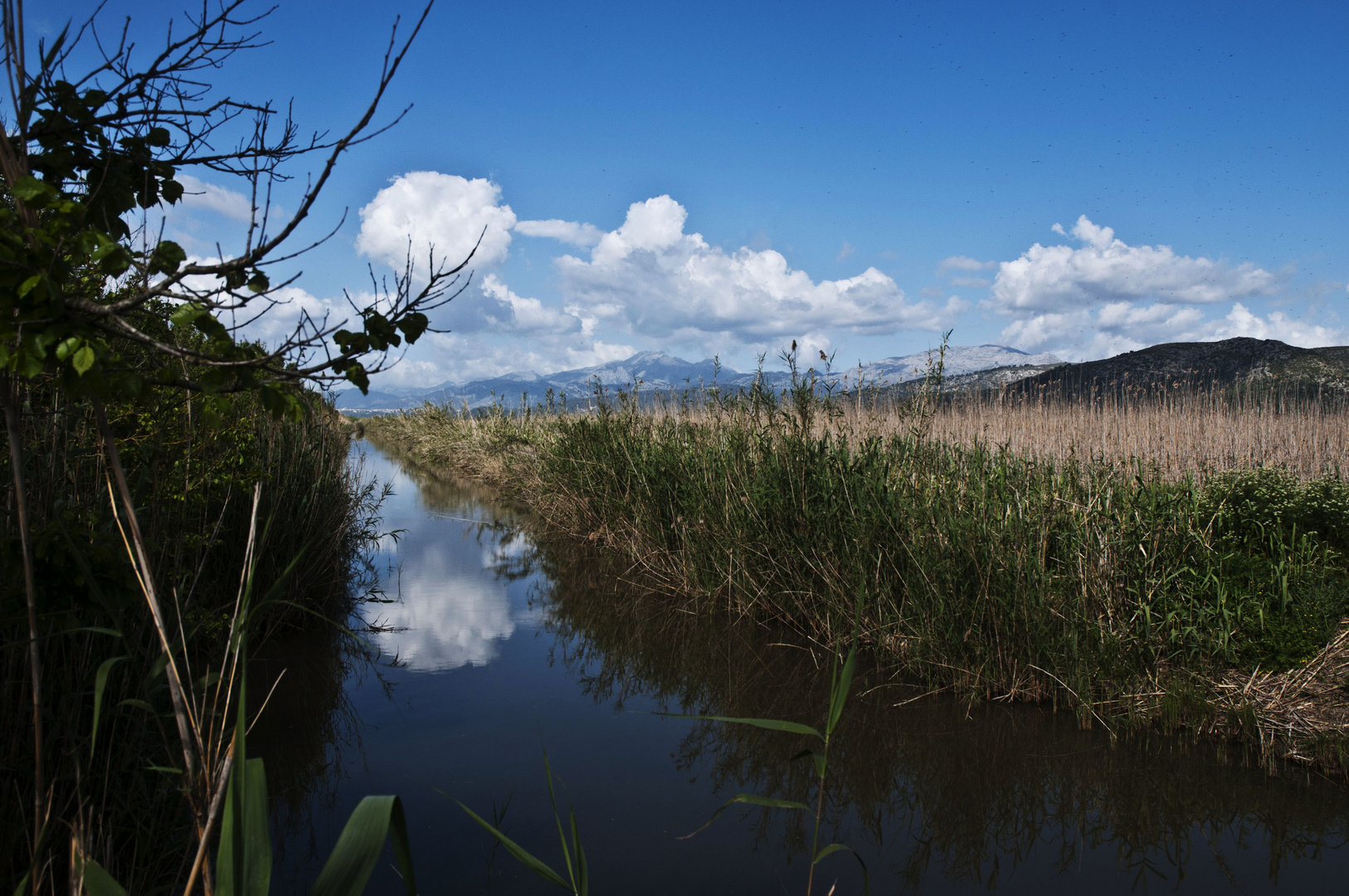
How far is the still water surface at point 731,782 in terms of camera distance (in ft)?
9.23

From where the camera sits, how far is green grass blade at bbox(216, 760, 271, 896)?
1320 mm

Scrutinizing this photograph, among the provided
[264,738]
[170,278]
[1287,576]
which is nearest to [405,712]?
[264,738]

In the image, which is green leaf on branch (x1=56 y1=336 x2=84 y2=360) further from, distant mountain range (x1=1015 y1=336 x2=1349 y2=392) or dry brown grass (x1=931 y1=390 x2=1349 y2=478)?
distant mountain range (x1=1015 y1=336 x2=1349 y2=392)

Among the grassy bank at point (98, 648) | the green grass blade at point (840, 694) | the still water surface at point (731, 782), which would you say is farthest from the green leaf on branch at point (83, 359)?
the still water surface at point (731, 782)

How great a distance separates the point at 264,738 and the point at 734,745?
2.52 metres

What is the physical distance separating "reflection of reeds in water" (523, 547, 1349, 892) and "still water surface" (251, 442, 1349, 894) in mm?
11

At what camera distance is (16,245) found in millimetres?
1325

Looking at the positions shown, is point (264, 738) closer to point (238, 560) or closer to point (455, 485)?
point (238, 560)

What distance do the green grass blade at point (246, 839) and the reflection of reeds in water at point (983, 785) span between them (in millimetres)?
2208

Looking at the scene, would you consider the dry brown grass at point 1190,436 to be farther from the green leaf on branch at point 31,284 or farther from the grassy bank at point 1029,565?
the green leaf on branch at point 31,284

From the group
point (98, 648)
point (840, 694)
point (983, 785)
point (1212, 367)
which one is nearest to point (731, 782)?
point (983, 785)

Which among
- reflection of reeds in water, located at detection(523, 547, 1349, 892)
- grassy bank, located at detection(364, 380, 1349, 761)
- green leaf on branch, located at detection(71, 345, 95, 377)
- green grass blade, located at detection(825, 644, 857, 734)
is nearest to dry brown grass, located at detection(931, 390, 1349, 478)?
grassy bank, located at detection(364, 380, 1349, 761)

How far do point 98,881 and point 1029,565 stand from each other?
4.10 metres

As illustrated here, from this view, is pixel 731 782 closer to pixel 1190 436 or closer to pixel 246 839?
pixel 246 839
